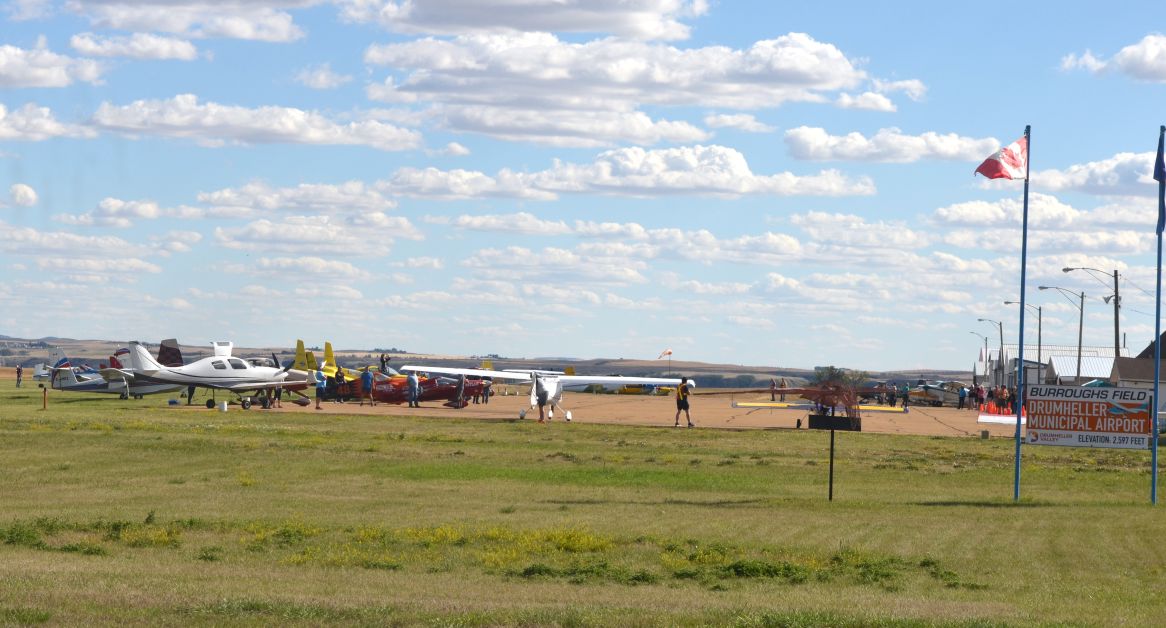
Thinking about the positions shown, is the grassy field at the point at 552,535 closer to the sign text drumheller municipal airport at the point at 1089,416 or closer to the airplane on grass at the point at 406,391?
the sign text drumheller municipal airport at the point at 1089,416

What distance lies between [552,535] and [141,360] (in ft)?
159

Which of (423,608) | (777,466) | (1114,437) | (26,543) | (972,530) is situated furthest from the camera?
(777,466)

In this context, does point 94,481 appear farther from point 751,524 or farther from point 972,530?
point 972,530

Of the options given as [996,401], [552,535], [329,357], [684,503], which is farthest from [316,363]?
[552,535]

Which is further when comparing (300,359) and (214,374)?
(300,359)

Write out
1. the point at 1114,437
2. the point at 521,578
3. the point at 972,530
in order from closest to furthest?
1. the point at 521,578
2. the point at 972,530
3. the point at 1114,437

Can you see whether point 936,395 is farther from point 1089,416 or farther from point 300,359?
point 1089,416

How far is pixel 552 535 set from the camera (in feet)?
67.3

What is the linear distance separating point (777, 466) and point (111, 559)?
2143 cm

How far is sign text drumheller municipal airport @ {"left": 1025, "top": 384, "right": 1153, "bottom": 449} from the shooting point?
2791 cm

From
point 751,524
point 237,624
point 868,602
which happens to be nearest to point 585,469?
point 751,524

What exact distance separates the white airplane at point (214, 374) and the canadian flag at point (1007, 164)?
4345cm

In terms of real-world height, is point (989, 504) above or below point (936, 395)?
below

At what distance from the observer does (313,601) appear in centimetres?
1361
